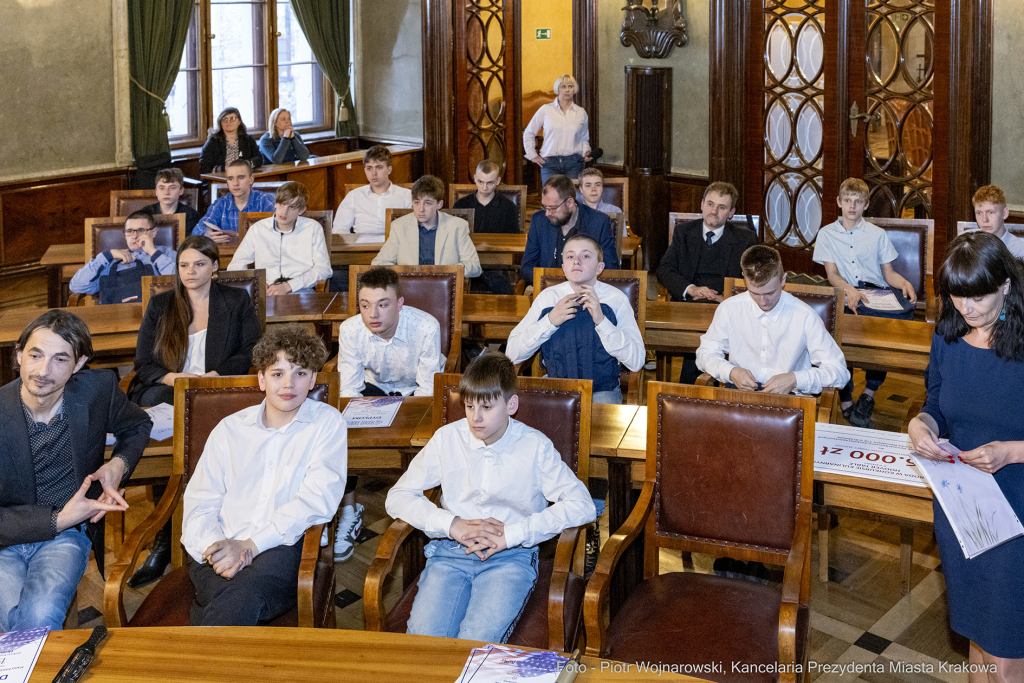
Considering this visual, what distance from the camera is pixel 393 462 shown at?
3.30 meters

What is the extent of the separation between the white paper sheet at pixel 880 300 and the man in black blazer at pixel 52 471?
3.55 meters

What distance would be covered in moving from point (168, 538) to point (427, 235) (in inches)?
94.7

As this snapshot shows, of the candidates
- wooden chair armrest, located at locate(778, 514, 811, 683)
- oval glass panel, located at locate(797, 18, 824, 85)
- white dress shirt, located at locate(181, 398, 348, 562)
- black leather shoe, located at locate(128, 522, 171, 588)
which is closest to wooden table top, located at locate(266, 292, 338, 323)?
black leather shoe, located at locate(128, 522, 171, 588)

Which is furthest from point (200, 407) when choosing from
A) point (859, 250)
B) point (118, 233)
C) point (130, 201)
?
point (130, 201)

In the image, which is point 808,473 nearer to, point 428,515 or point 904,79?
point 428,515

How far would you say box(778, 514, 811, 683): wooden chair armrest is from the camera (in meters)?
2.34

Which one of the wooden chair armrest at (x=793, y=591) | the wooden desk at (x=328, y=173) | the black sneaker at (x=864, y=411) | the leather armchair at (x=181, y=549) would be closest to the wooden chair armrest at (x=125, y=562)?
the leather armchair at (x=181, y=549)

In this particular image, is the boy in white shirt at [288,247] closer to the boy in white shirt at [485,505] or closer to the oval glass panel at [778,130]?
the boy in white shirt at [485,505]

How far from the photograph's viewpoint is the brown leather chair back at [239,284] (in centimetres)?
437

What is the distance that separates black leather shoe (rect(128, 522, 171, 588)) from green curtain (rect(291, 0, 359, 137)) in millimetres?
7264

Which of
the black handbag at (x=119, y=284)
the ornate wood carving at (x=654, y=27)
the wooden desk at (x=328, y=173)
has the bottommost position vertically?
the black handbag at (x=119, y=284)

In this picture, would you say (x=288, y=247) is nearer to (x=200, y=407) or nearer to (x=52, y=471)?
(x=200, y=407)

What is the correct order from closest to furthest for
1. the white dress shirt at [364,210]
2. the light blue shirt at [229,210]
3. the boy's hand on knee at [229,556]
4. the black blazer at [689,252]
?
the boy's hand on knee at [229,556]
the black blazer at [689,252]
the light blue shirt at [229,210]
the white dress shirt at [364,210]

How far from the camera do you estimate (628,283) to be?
441 cm
